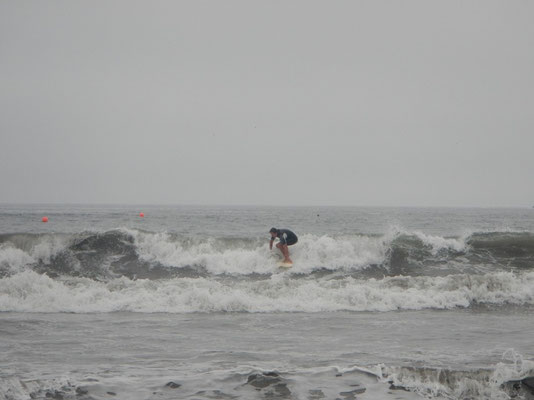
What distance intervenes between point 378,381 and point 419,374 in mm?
604

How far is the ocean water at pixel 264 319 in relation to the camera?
21.9 ft

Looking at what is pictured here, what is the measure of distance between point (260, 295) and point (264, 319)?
221 centimetres

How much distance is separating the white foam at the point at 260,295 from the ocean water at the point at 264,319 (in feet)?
0.15

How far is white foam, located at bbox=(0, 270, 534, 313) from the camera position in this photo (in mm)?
12820

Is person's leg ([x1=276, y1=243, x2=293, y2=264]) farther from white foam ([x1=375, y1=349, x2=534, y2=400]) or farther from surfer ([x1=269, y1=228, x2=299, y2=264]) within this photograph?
white foam ([x1=375, y1=349, x2=534, y2=400])

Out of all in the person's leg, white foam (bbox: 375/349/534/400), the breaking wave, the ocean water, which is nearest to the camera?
white foam (bbox: 375/349/534/400)

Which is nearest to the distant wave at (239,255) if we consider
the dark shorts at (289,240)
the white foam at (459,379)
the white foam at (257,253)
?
the white foam at (257,253)

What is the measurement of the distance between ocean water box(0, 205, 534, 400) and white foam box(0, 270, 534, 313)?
0.05 metres

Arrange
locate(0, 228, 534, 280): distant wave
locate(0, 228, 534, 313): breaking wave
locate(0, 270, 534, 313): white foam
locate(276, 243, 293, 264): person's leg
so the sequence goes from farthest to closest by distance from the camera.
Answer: locate(0, 228, 534, 280): distant wave < locate(276, 243, 293, 264): person's leg < locate(0, 228, 534, 313): breaking wave < locate(0, 270, 534, 313): white foam

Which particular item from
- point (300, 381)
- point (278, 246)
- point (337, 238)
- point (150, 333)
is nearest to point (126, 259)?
point (278, 246)

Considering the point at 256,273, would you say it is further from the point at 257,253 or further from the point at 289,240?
the point at 289,240

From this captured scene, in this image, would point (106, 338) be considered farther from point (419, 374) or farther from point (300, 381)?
point (419, 374)

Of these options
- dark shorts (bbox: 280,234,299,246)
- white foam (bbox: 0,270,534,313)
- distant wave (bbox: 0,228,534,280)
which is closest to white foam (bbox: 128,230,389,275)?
distant wave (bbox: 0,228,534,280)

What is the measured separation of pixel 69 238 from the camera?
19906 mm
